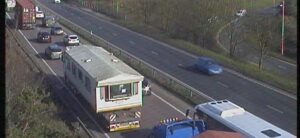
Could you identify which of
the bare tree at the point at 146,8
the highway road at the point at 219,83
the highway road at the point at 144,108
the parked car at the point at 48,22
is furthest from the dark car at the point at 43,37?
the bare tree at the point at 146,8

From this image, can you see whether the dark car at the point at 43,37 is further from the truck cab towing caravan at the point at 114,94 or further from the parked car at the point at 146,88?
the truck cab towing caravan at the point at 114,94

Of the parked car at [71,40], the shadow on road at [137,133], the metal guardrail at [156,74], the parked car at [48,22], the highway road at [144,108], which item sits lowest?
the shadow on road at [137,133]

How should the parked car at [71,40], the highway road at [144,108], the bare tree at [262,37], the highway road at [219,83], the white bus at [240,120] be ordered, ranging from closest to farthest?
the white bus at [240,120] → the highway road at [144,108] → the highway road at [219,83] → the bare tree at [262,37] → the parked car at [71,40]

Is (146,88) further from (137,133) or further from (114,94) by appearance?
(114,94)

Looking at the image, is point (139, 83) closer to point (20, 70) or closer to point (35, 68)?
point (20, 70)

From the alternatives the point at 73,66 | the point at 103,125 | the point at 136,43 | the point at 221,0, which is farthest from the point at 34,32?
the point at 103,125

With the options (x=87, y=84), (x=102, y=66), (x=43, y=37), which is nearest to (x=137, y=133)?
(x=87, y=84)
